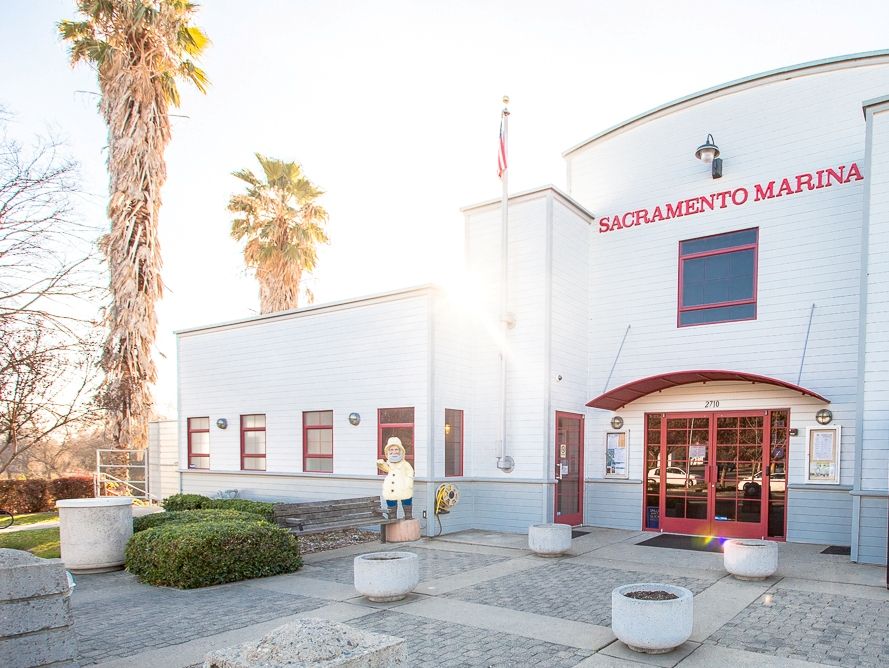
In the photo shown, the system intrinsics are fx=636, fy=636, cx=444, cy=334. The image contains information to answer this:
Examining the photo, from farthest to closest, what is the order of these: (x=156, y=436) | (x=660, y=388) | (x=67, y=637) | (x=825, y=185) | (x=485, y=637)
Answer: (x=156, y=436), (x=660, y=388), (x=825, y=185), (x=485, y=637), (x=67, y=637)

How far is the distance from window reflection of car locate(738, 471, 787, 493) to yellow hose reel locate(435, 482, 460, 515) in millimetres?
5568

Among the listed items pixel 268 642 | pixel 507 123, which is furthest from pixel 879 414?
pixel 268 642

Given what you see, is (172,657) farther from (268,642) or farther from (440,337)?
(440,337)

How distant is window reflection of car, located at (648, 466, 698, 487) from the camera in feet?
42.1

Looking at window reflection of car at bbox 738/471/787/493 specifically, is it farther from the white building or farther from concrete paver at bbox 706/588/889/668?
concrete paver at bbox 706/588/889/668

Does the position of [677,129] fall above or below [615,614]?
above

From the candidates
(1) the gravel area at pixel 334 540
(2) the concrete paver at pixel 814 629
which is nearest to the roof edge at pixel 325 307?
(1) the gravel area at pixel 334 540

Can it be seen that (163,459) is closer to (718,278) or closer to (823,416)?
(718,278)

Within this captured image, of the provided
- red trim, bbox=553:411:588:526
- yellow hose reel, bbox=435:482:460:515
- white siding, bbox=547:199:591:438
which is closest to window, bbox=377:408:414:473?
yellow hose reel, bbox=435:482:460:515

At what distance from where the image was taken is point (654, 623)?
575 cm

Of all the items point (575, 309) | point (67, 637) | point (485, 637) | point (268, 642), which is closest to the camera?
point (268, 642)

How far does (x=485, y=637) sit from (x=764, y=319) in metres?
8.96

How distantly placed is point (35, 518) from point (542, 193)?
51.7 feet

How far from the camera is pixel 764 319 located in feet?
40.4
